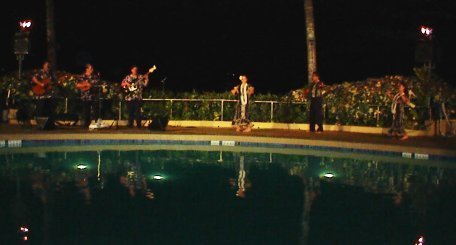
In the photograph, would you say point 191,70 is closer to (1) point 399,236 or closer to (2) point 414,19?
(2) point 414,19

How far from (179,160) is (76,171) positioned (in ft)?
8.42

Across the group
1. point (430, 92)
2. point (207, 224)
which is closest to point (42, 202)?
point (207, 224)

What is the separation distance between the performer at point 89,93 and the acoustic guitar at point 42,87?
65cm

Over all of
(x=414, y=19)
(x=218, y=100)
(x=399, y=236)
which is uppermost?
(x=414, y=19)

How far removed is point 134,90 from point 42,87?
2.10 meters

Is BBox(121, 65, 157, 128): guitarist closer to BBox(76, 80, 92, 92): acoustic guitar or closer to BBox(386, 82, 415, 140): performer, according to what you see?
BBox(76, 80, 92, 92): acoustic guitar

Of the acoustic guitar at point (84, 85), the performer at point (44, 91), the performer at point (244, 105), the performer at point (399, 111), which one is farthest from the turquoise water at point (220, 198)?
the performer at point (244, 105)

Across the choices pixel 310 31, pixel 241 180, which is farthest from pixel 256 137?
pixel 310 31

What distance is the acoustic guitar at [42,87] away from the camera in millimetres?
19625

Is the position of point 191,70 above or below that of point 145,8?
below

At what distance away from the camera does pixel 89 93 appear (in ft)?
64.7

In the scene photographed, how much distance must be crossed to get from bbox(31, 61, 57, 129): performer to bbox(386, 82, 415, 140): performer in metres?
7.53

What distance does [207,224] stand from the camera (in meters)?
9.60

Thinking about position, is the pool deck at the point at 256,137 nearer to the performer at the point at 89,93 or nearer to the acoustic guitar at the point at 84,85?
the performer at the point at 89,93
